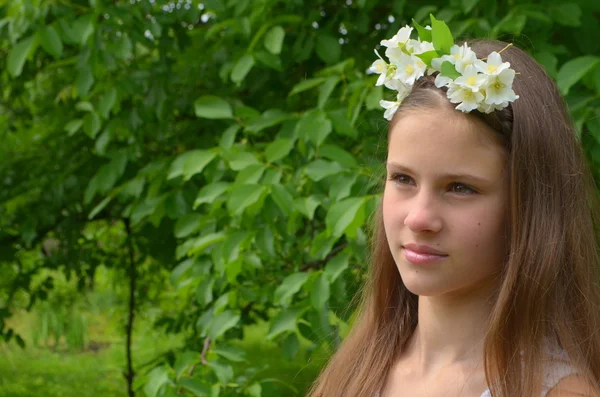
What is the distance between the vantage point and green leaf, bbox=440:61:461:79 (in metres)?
1.34

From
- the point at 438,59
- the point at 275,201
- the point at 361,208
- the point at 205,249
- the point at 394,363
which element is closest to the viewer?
the point at 438,59

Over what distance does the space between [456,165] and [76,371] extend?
13.6 ft

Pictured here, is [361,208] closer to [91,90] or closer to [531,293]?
[531,293]

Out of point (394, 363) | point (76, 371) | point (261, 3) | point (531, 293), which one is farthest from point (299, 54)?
point (76, 371)

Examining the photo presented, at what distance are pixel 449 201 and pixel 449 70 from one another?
0.20m

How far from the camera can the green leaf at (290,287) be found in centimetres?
221

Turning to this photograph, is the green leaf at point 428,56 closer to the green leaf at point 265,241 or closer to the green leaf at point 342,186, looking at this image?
the green leaf at point 342,186

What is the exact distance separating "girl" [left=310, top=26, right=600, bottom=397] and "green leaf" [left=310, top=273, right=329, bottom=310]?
28.5 inches

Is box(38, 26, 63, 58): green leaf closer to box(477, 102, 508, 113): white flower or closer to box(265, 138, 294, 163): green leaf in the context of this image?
box(265, 138, 294, 163): green leaf

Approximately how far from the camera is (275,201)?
2205 millimetres

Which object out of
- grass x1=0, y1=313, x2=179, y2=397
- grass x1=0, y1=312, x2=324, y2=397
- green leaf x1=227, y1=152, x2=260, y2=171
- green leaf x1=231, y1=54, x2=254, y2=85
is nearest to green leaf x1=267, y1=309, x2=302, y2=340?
green leaf x1=227, y1=152, x2=260, y2=171

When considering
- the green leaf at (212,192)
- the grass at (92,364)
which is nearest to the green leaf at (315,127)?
the green leaf at (212,192)

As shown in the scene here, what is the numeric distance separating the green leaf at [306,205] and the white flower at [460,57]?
0.88 m

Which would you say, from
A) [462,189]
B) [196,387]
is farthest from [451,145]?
[196,387]
